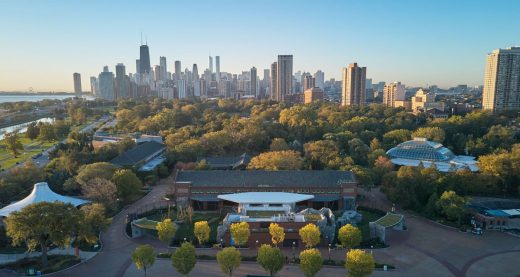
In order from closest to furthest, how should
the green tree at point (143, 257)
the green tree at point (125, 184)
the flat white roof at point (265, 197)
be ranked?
the green tree at point (143, 257) → the flat white roof at point (265, 197) → the green tree at point (125, 184)

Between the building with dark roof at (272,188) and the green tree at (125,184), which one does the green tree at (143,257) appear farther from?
the green tree at (125,184)

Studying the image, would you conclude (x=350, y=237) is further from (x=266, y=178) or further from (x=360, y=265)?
(x=266, y=178)

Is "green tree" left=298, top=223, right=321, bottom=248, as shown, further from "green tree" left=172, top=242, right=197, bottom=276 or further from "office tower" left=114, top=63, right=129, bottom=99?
"office tower" left=114, top=63, right=129, bottom=99

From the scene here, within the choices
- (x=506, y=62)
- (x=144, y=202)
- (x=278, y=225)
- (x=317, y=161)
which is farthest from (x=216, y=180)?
(x=506, y=62)

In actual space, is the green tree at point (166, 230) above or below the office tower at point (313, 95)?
below

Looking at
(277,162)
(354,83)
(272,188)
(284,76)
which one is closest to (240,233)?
(272,188)

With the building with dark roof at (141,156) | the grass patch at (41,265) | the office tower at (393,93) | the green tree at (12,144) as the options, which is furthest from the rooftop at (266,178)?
the office tower at (393,93)
